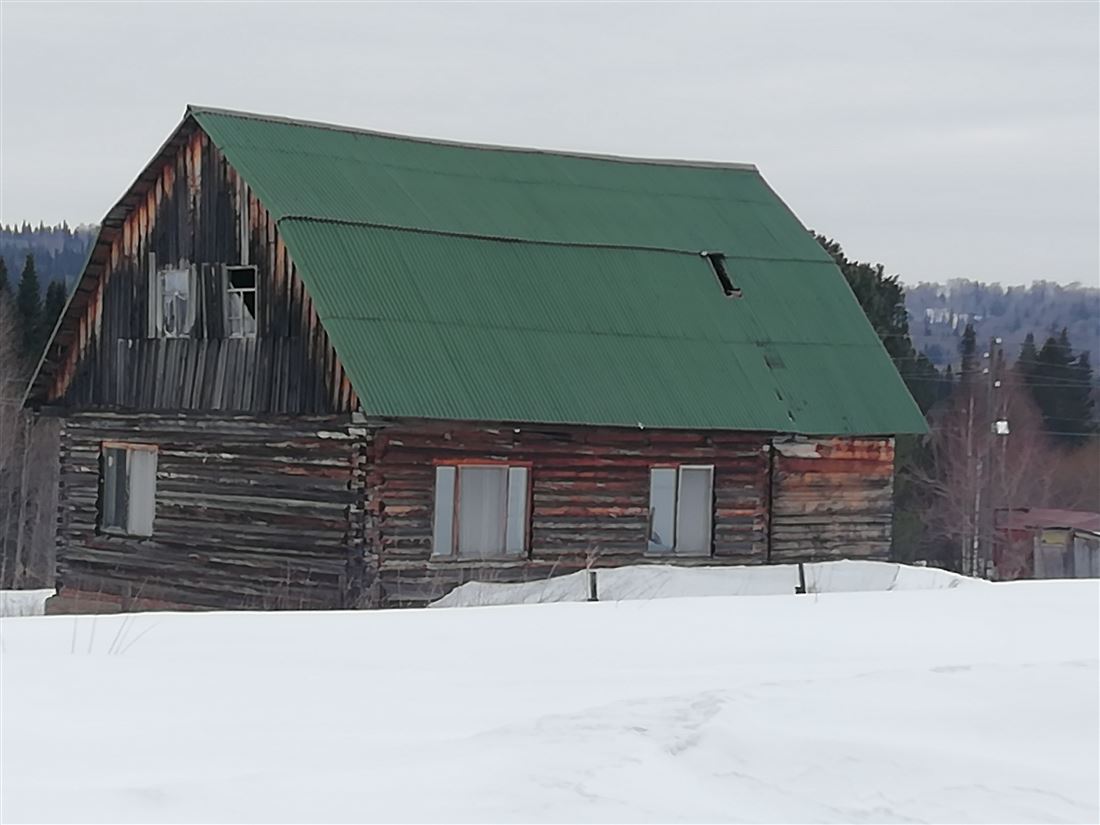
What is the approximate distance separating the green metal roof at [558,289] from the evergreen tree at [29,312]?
38.3 metres

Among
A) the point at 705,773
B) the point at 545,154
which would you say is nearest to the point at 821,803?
the point at 705,773

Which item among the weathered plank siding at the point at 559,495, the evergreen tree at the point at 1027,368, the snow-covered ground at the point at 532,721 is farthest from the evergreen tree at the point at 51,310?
the snow-covered ground at the point at 532,721

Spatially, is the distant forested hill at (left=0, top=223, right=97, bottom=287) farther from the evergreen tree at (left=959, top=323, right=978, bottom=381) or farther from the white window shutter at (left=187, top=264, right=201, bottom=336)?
the white window shutter at (left=187, top=264, right=201, bottom=336)

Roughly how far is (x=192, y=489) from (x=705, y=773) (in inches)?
677

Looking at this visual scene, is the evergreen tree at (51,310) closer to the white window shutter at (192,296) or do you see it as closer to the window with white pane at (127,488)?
the window with white pane at (127,488)

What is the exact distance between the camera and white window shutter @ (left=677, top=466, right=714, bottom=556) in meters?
26.6

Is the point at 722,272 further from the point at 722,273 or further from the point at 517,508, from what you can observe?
the point at 517,508

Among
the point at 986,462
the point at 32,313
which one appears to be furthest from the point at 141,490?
the point at 986,462

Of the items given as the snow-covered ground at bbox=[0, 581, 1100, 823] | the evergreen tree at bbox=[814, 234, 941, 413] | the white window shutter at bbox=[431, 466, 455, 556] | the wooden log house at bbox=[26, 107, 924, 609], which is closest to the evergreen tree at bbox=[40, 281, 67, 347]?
the evergreen tree at bbox=[814, 234, 941, 413]

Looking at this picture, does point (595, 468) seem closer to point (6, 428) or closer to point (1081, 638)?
point (1081, 638)

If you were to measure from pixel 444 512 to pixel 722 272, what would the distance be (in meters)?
7.37

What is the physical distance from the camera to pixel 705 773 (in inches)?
376

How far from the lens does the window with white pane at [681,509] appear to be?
2634cm

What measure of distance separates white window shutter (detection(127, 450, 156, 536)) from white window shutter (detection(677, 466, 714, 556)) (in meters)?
7.45
